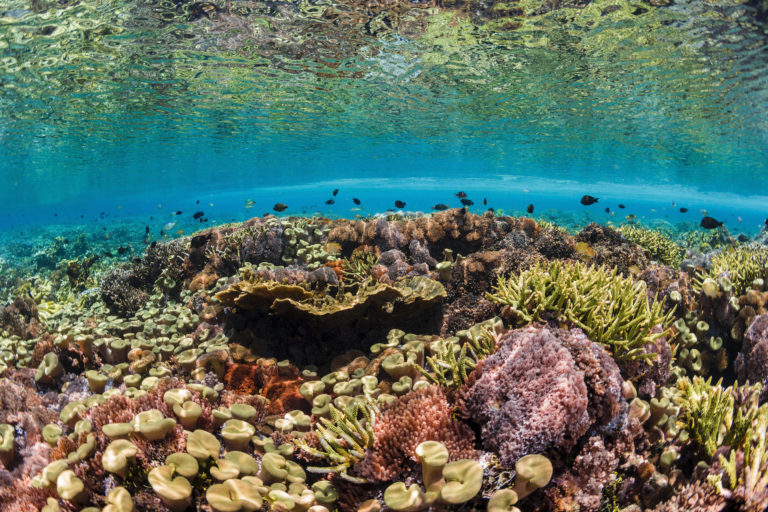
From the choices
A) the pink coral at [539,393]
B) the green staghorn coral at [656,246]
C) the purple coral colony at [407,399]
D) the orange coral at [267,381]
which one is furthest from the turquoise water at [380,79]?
the pink coral at [539,393]

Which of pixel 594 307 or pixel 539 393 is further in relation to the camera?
pixel 594 307

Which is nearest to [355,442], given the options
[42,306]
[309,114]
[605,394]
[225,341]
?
[605,394]

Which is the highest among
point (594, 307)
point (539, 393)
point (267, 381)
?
point (594, 307)

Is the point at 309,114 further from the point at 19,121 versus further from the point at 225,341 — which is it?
the point at 225,341

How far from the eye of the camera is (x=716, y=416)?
3.23 metres

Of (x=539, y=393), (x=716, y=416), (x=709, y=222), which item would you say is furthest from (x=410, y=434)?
(x=709, y=222)

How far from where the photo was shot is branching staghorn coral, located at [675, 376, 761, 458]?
303 cm

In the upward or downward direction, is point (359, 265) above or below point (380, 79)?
below

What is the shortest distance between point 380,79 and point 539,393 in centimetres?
1870

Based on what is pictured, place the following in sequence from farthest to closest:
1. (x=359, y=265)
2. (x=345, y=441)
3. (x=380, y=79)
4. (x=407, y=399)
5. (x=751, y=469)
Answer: (x=380, y=79) < (x=359, y=265) < (x=407, y=399) < (x=345, y=441) < (x=751, y=469)

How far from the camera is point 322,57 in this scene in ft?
51.0

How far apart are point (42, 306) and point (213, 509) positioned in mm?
10601

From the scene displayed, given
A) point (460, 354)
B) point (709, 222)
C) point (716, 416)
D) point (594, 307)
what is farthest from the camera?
point (709, 222)

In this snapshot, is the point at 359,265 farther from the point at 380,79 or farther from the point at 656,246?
the point at 380,79
